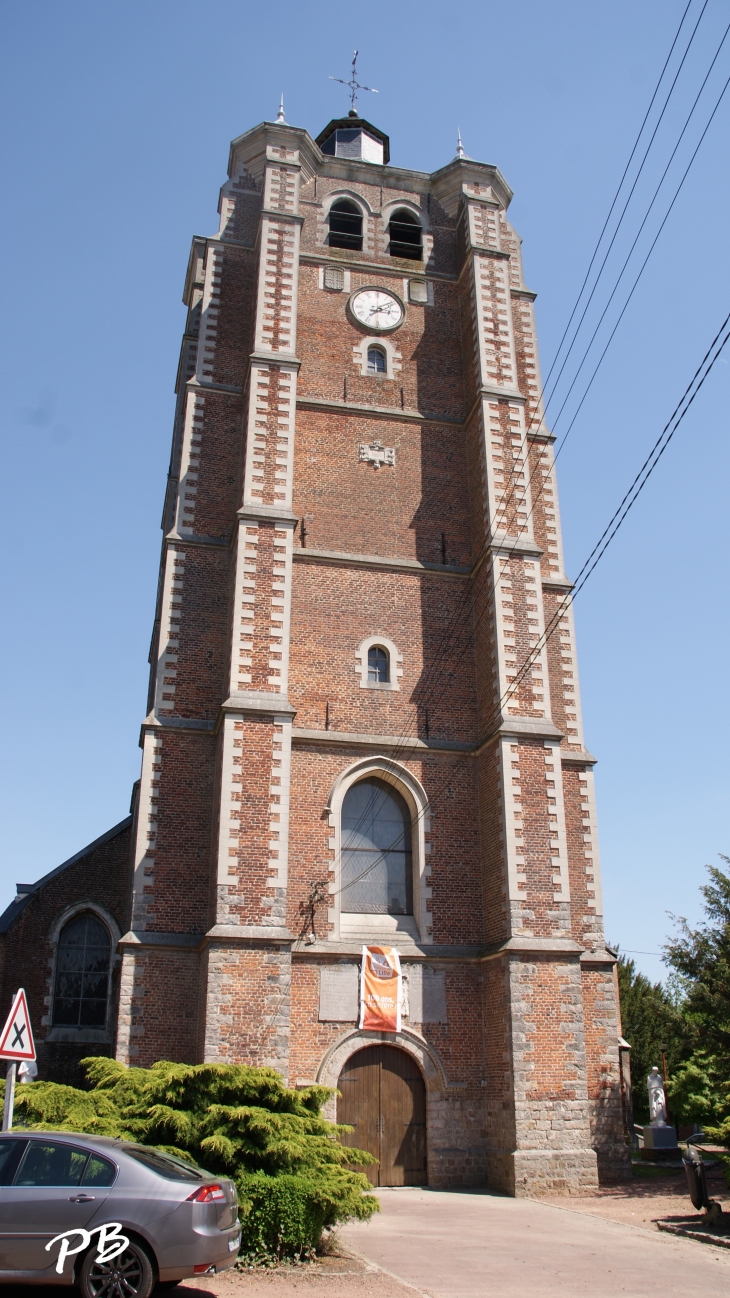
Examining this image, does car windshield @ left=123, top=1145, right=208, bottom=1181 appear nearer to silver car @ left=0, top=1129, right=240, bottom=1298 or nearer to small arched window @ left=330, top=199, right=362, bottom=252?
silver car @ left=0, top=1129, right=240, bottom=1298

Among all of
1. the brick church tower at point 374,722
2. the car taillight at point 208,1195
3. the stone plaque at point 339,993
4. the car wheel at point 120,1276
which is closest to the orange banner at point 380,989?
the stone plaque at point 339,993

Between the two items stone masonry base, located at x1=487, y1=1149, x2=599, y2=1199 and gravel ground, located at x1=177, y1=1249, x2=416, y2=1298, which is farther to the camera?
stone masonry base, located at x1=487, y1=1149, x2=599, y2=1199

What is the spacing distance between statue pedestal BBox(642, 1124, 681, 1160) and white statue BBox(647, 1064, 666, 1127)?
0.51m

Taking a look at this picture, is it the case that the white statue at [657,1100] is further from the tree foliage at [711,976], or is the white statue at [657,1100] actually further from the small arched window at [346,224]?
the small arched window at [346,224]

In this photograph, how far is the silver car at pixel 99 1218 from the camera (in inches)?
266

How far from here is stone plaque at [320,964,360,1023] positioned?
1605 centimetres

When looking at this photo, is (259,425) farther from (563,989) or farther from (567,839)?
(563,989)

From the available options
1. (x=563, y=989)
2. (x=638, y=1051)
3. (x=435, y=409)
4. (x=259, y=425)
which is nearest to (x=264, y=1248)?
(x=563, y=989)

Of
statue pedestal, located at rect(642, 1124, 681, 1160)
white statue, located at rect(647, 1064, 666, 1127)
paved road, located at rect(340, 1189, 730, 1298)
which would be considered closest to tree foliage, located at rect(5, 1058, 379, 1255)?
paved road, located at rect(340, 1189, 730, 1298)

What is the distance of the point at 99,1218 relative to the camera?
6.89 m

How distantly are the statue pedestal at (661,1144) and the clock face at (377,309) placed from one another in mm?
18918

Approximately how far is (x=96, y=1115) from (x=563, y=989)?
819cm

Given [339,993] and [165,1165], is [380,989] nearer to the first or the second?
[339,993]

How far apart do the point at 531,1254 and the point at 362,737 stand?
9.19 meters
